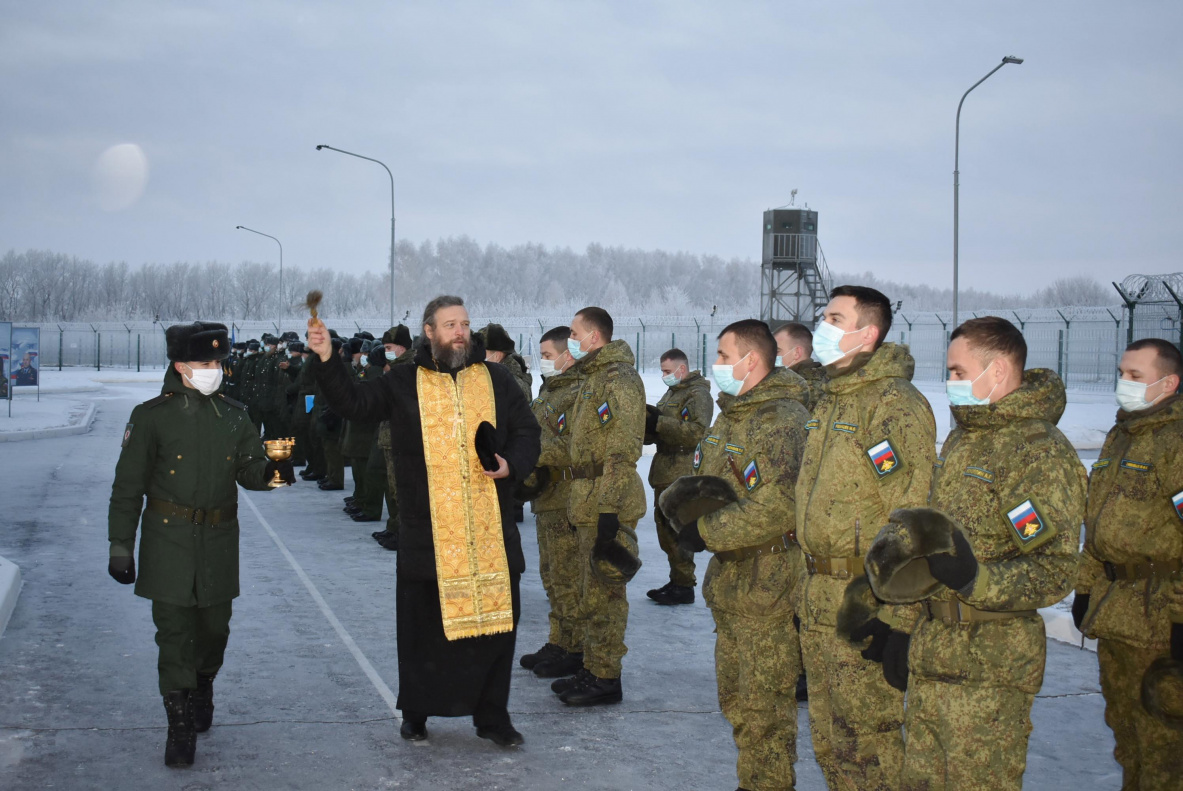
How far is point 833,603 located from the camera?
12.2 feet

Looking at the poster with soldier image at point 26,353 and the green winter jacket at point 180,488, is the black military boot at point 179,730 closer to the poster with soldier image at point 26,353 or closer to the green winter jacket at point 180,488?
the green winter jacket at point 180,488

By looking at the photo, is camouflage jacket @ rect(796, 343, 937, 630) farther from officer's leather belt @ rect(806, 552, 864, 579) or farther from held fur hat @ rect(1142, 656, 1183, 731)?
held fur hat @ rect(1142, 656, 1183, 731)

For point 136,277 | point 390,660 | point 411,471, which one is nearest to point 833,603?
point 411,471

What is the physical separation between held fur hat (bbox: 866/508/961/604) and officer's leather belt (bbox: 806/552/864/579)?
50 cm

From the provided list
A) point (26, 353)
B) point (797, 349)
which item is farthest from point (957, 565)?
point (26, 353)

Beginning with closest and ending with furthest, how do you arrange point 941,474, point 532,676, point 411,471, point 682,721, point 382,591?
point 941,474 → point 411,471 → point 682,721 → point 532,676 → point 382,591

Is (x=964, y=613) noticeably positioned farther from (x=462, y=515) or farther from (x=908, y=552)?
(x=462, y=515)

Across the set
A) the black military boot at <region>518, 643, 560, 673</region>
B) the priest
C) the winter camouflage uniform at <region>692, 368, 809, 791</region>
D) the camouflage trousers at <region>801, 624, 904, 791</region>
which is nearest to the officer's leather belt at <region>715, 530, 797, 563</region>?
the winter camouflage uniform at <region>692, 368, 809, 791</region>

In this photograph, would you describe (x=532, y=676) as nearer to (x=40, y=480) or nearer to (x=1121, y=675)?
(x=1121, y=675)

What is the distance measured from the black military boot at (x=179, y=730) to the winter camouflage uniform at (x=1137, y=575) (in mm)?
3848

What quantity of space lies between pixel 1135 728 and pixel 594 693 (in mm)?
2621

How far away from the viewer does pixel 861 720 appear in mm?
3650

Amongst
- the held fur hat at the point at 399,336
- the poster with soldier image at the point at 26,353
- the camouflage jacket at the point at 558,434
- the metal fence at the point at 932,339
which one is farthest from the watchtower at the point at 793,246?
the camouflage jacket at the point at 558,434

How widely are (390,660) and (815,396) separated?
2.99m
